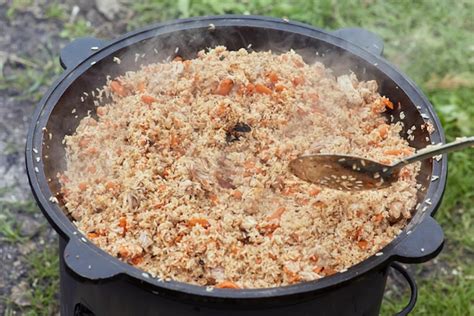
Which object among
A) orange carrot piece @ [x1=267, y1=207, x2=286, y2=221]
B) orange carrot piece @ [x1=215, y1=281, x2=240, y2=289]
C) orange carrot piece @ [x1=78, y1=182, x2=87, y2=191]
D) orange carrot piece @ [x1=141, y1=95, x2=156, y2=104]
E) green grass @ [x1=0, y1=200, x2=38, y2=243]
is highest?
orange carrot piece @ [x1=141, y1=95, x2=156, y2=104]

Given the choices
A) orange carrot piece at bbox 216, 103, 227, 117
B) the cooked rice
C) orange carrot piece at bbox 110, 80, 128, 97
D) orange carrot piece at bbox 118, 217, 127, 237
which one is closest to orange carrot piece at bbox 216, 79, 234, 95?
the cooked rice

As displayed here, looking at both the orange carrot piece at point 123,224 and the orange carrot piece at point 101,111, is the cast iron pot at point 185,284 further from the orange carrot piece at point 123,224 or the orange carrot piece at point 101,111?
the orange carrot piece at point 123,224

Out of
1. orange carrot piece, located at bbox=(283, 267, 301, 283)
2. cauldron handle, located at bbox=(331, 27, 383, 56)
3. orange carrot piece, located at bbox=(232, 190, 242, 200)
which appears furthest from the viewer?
cauldron handle, located at bbox=(331, 27, 383, 56)

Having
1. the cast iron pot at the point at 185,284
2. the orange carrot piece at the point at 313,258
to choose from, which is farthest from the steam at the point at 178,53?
the orange carrot piece at the point at 313,258

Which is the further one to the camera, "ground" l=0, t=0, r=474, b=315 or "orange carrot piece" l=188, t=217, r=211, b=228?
"ground" l=0, t=0, r=474, b=315

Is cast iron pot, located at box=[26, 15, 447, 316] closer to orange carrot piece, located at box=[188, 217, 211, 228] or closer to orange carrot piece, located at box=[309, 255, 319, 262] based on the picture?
orange carrot piece, located at box=[309, 255, 319, 262]

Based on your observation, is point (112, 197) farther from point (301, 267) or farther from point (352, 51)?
point (352, 51)

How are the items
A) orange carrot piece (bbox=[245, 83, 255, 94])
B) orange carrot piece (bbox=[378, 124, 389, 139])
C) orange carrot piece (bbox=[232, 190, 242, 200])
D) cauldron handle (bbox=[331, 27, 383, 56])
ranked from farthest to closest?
cauldron handle (bbox=[331, 27, 383, 56]) < orange carrot piece (bbox=[245, 83, 255, 94]) < orange carrot piece (bbox=[378, 124, 389, 139]) < orange carrot piece (bbox=[232, 190, 242, 200])

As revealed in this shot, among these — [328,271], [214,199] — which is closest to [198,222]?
[214,199]
